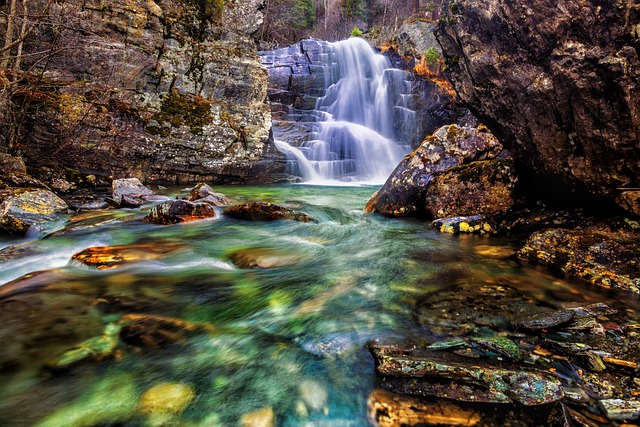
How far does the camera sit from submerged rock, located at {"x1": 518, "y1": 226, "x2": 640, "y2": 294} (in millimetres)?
2906

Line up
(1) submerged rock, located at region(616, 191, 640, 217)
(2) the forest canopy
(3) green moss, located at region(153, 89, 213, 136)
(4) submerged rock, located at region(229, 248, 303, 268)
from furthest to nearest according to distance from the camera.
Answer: (2) the forest canopy, (3) green moss, located at region(153, 89, 213, 136), (4) submerged rock, located at region(229, 248, 303, 268), (1) submerged rock, located at region(616, 191, 640, 217)

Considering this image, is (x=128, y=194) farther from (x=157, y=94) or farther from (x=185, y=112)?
(x=157, y=94)

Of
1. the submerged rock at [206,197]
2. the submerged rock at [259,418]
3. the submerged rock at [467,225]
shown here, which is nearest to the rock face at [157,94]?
the submerged rock at [206,197]

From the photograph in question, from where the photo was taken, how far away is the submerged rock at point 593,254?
9.53 ft

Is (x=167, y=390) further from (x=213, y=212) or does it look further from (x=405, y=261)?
(x=213, y=212)

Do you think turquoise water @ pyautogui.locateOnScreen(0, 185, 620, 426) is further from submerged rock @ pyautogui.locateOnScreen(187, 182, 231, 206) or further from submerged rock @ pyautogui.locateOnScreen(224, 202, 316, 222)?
submerged rock @ pyautogui.locateOnScreen(187, 182, 231, 206)

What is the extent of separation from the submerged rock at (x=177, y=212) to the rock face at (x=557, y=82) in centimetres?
470

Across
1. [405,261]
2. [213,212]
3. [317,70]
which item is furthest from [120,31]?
[317,70]

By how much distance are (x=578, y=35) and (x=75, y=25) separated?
1116 cm

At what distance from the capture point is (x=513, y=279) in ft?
10.2

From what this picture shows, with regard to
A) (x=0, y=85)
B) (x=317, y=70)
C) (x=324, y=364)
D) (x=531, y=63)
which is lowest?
(x=324, y=364)

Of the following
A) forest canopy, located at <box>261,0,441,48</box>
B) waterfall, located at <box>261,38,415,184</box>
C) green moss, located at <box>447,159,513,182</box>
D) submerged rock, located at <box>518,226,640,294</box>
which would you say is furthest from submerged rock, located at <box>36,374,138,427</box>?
forest canopy, located at <box>261,0,441,48</box>

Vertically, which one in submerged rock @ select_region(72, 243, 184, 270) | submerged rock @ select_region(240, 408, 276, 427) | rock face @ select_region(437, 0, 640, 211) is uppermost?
rock face @ select_region(437, 0, 640, 211)

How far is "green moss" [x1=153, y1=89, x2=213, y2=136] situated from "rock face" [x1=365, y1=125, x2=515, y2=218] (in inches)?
262
